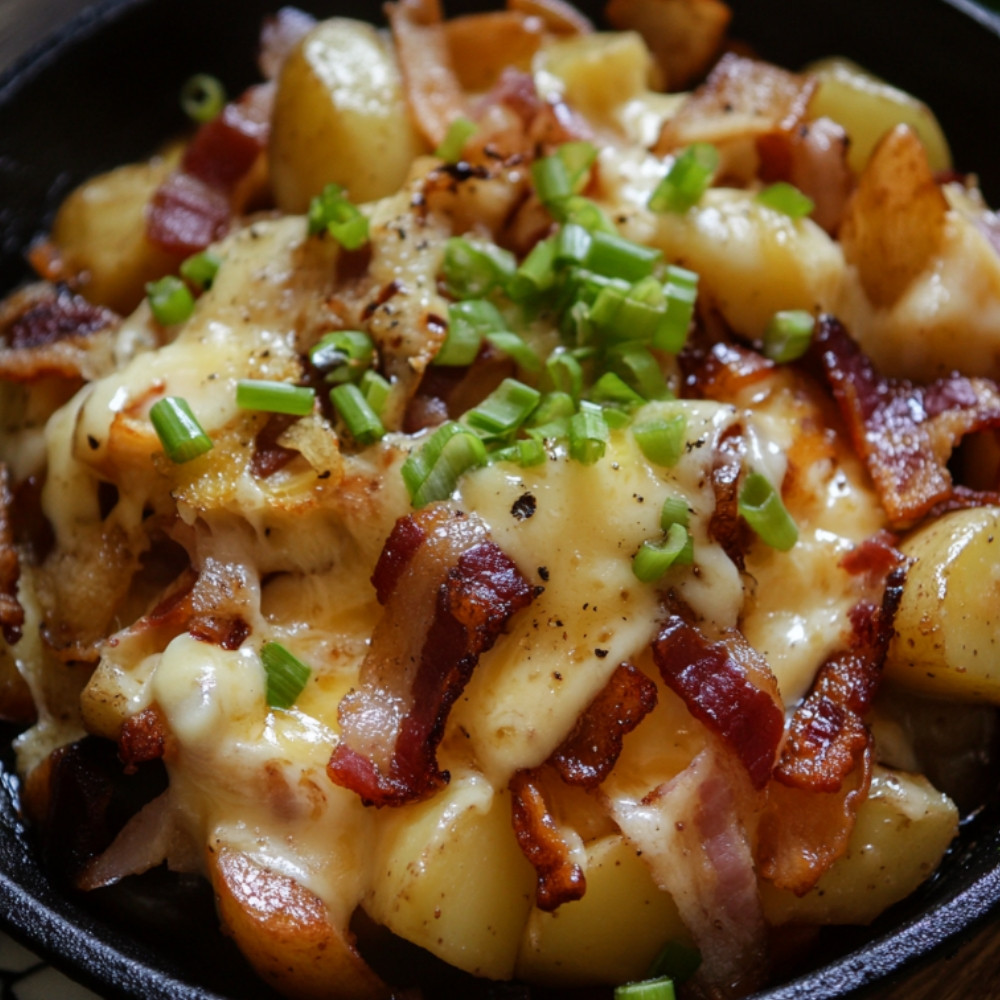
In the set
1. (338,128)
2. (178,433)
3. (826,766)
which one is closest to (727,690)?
(826,766)

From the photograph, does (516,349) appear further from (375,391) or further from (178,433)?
(178,433)

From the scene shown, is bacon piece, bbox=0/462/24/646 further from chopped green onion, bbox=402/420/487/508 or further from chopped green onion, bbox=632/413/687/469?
chopped green onion, bbox=632/413/687/469

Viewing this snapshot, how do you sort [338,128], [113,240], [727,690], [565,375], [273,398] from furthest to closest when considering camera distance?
1. [113,240]
2. [338,128]
3. [565,375]
4. [273,398]
5. [727,690]

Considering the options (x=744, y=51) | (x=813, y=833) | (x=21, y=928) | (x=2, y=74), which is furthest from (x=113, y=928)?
(x=744, y=51)

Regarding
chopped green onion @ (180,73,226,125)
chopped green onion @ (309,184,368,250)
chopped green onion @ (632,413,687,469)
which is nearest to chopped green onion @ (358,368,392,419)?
chopped green onion @ (309,184,368,250)

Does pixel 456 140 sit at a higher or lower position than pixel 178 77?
higher

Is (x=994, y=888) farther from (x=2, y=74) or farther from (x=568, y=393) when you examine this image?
(x=2, y=74)

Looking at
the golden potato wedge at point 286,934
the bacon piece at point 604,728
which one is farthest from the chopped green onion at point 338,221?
the golden potato wedge at point 286,934
